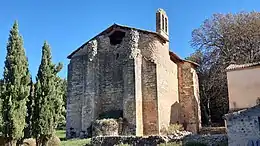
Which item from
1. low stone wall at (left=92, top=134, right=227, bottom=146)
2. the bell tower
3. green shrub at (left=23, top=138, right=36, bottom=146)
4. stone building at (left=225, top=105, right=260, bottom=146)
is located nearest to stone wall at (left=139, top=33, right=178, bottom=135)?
the bell tower

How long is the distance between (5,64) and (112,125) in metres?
10.2

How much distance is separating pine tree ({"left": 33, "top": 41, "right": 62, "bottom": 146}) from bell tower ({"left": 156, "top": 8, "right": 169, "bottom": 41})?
47.4 feet

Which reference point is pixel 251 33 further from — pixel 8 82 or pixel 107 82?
pixel 8 82

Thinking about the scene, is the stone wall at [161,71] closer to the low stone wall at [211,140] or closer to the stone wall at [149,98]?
the stone wall at [149,98]

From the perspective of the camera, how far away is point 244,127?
18.0 meters

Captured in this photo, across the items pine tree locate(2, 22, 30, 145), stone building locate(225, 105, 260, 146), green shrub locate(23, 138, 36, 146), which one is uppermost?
pine tree locate(2, 22, 30, 145)

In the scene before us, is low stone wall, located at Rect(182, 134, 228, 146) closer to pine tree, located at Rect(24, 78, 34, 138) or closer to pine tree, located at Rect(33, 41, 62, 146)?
pine tree, located at Rect(33, 41, 62, 146)

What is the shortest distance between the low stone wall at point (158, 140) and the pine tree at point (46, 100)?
127 inches

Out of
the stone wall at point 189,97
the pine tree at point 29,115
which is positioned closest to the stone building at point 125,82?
the stone wall at point 189,97

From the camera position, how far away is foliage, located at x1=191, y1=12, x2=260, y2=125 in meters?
35.7

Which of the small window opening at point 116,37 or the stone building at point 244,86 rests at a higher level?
the small window opening at point 116,37

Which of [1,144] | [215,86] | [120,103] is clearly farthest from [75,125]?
[215,86]

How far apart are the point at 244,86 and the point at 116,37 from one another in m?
13.7

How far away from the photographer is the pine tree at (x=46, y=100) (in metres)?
21.8
